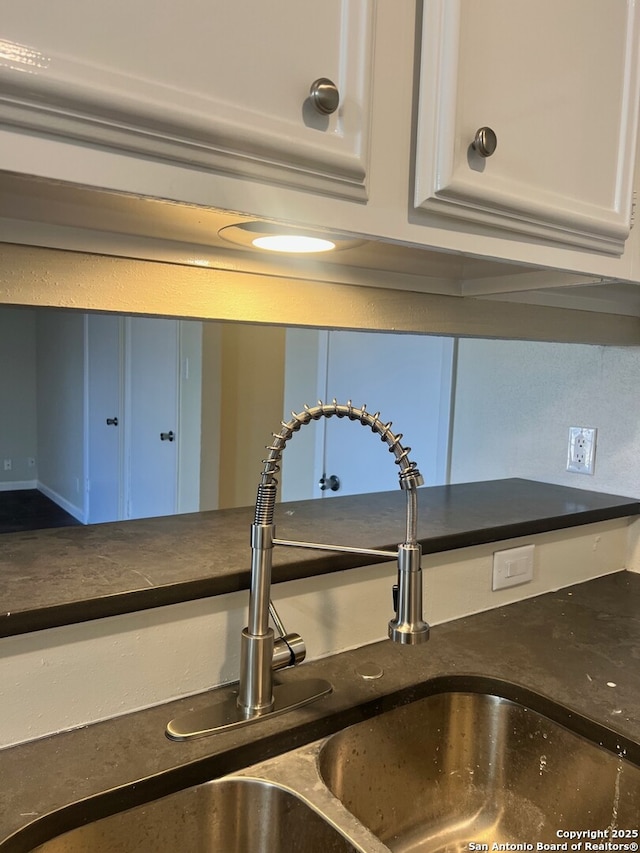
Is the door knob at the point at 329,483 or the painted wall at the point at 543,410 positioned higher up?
the painted wall at the point at 543,410

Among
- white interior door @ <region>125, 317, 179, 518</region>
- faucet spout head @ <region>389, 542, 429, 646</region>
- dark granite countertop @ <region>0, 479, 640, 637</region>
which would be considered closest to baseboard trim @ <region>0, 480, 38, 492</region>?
white interior door @ <region>125, 317, 179, 518</region>

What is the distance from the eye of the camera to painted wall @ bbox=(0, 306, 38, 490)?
21.7ft

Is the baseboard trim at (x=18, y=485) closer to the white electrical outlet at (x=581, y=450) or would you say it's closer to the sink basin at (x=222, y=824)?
the white electrical outlet at (x=581, y=450)

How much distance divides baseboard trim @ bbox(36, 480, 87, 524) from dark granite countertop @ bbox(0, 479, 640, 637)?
4.79 meters

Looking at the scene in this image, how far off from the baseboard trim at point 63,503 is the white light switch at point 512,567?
4894 mm

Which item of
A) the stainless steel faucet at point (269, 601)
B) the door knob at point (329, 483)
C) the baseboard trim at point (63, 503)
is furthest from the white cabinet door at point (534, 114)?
the baseboard trim at point (63, 503)

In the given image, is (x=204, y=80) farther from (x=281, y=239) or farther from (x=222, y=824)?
(x=222, y=824)

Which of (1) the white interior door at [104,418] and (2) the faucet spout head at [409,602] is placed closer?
(2) the faucet spout head at [409,602]

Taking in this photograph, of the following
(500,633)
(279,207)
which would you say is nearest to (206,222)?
(279,207)

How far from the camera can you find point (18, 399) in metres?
6.71

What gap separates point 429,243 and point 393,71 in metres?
0.18

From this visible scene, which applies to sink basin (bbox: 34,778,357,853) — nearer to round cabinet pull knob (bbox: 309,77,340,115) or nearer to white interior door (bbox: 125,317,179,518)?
round cabinet pull knob (bbox: 309,77,340,115)

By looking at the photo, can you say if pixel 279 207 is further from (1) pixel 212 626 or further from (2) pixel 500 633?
(2) pixel 500 633

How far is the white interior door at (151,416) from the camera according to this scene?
11.9 ft
